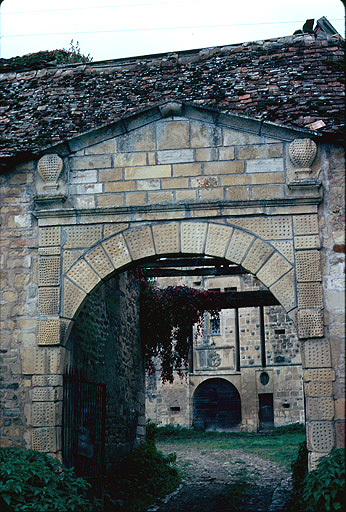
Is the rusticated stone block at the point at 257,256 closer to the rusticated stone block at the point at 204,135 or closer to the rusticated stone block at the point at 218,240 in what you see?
the rusticated stone block at the point at 218,240

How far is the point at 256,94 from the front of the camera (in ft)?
25.4

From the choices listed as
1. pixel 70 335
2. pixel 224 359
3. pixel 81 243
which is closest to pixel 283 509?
pixel 70 335

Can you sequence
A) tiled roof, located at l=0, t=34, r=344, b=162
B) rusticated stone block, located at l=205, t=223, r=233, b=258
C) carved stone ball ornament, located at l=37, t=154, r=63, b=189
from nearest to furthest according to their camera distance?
rusticated stone block, located at l=205, t=223, r=233, b=258 → carved stone ball ornament, located at l=37, t=154, r=63, b=189 → tiled roof, located at l=0, t=34, r=344, b=162

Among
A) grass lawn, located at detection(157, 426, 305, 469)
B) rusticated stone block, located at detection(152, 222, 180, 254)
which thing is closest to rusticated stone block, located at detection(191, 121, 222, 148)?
rusticated stone block, located at detection(152, 222, 180, 254)

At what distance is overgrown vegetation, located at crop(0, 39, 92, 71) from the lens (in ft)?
32.1

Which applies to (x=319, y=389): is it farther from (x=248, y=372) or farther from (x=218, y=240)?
(x=248, y=372)

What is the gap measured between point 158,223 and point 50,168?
1.34 metres

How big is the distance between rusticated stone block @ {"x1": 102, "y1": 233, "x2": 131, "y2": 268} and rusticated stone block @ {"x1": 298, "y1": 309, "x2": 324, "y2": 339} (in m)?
1.90

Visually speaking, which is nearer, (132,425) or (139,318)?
(132,425)

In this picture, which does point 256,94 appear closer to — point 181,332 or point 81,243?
point 81,243

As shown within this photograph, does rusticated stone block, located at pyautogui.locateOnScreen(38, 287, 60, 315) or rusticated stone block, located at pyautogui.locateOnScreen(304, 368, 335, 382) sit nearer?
rusticated stone block, located at pyautogui.locateOnScreen(304, 368, 335, 382)

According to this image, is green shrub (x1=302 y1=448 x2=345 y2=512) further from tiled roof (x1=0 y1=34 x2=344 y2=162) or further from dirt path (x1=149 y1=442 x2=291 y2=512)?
tiled roof (x1=0 y1=34 x2=344 y2=162)

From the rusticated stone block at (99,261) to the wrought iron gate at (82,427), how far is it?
1.16 metres

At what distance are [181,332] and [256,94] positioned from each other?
214 inches
